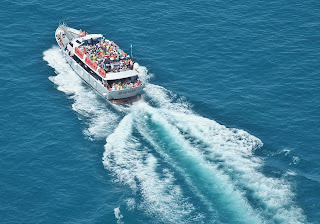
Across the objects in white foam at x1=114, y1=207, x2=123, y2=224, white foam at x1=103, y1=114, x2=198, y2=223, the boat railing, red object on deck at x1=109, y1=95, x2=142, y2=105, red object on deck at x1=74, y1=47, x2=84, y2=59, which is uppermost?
the boat railing

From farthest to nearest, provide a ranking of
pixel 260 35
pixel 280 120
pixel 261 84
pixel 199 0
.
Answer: pixel 199 0 < pixel 260 35 < pixel 261 84 < pixel 280 120

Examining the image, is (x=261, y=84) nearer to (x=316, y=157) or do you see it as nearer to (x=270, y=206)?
(x=316, y=157)

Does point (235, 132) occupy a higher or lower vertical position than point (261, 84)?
lower


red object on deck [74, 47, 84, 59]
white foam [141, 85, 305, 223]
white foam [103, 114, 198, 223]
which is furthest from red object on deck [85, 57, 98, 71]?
white foam [141, 85, 305, 223]

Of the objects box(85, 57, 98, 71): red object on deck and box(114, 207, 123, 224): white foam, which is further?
box(85, 57, 98, 71): red object on deck

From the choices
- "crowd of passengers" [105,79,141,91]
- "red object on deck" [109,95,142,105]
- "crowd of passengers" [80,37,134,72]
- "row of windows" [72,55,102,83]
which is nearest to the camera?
"crowd of passengers" [105,79,141,91]

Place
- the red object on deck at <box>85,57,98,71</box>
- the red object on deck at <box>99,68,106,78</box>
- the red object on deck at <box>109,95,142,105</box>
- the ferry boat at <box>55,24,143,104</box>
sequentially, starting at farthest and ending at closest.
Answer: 1. the red object on deck at <box>85,57,98,71</box>
2. the red object on deck at <box>109,95,142,105</box>
3. the red object on deck at <box>99,68,106,78</box>
4. the ferry boat at <box>55,24,143,104</box>

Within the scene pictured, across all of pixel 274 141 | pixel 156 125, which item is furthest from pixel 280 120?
pixel 156 125

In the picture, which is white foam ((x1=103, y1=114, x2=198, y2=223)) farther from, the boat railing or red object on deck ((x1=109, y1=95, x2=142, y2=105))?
the boat railing
